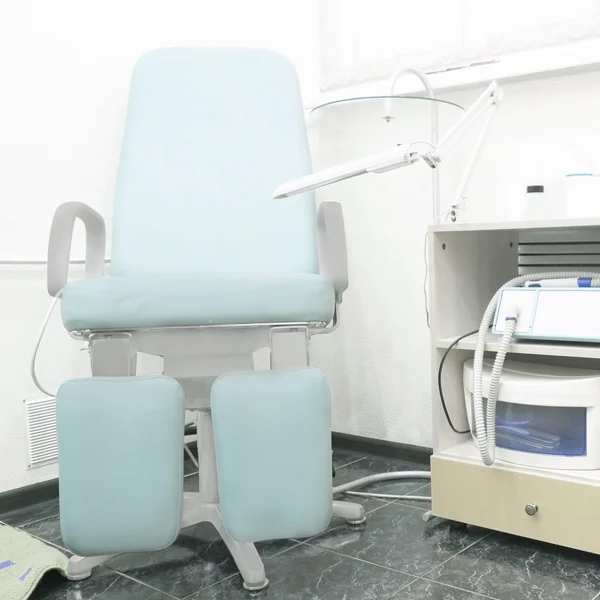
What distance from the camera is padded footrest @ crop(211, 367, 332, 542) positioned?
1.11m

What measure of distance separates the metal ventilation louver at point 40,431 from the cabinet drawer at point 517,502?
0.97 metres

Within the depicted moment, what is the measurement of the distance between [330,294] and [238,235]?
0.43 meters

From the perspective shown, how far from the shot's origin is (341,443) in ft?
7.19

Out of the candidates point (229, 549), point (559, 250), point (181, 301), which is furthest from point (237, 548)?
point (559, 250)

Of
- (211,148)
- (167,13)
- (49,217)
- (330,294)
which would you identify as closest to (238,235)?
(211,148)

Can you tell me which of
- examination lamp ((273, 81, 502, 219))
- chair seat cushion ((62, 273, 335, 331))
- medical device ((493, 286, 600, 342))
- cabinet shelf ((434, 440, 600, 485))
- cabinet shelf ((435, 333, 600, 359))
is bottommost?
cabinet shelf ((434, 440, 600, 485))

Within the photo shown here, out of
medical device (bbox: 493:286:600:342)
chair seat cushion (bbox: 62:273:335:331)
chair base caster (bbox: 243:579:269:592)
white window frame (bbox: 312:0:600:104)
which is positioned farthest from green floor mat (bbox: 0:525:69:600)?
white window frame (bbox: 312:0:600:104)

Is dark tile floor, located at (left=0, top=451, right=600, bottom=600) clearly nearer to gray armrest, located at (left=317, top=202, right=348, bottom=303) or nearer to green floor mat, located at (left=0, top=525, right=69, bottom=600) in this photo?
green floor mat, located at (left=0, top=525, right=69, bottom=600)

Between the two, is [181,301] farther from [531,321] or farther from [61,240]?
[531,321]

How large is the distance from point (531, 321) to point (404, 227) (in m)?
0.71

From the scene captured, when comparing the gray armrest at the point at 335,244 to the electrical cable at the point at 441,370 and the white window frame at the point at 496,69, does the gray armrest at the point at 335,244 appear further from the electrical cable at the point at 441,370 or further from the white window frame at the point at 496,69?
the white window frame at the point at 496,69

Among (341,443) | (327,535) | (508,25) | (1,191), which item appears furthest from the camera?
(341,443)

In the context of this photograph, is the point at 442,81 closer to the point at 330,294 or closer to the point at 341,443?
the point at 330,294

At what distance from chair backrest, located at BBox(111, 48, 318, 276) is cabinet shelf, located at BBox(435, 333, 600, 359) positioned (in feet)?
1.18
